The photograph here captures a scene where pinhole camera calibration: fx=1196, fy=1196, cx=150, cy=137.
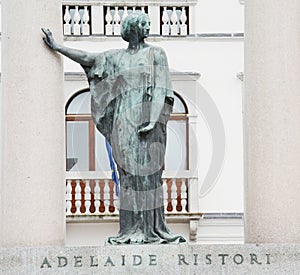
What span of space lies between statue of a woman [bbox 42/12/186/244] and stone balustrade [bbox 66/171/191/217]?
13903 millimetres

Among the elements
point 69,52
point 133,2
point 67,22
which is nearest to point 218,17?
point 133,2

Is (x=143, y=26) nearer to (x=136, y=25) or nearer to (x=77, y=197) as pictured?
(x=136, y=25)

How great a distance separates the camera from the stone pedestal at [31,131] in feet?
39.3

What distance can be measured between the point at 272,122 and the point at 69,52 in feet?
7.21

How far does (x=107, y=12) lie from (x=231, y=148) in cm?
418

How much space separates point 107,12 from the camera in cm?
2722

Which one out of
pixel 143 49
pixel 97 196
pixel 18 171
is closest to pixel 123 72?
pixel 143 49

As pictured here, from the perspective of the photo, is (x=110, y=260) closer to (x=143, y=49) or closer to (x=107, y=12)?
(x=143, y=49)

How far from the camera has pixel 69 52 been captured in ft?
40.3

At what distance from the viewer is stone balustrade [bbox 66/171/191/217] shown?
2631 cm

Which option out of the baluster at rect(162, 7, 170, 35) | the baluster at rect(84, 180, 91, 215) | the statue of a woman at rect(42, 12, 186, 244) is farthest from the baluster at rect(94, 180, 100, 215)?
the statue of a woman at rect(42, 12, 186, 244)

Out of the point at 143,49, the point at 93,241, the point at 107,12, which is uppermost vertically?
the point at 107,12

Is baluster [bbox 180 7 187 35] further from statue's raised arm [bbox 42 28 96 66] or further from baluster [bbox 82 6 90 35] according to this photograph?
statue's raised arm [bbox 42 28 96 66]

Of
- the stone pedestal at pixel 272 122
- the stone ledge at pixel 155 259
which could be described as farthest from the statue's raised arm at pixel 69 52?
the stone ledge at pixel 155 259
